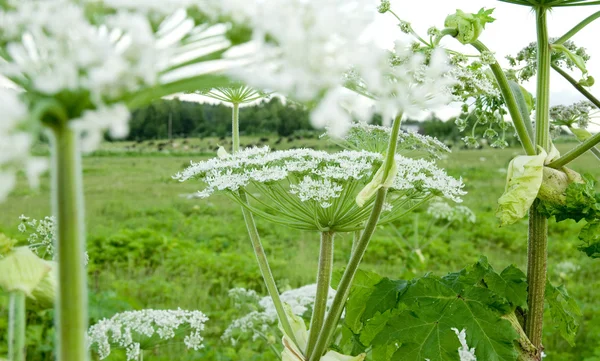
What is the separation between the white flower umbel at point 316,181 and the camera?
1.16 m

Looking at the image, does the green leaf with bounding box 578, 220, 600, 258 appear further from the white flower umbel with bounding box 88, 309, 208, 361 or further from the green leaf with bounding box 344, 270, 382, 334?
the white flower umbel with bounding box 88, 309, 208, 361

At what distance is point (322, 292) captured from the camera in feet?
4.09

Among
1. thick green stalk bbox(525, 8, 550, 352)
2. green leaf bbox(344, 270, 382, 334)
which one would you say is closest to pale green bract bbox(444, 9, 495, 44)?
thick green stalk bbox(525, 8, 550, 352)

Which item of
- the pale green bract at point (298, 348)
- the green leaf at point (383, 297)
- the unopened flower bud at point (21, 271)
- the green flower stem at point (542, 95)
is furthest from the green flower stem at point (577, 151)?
the unopened flower bud at point (21, 271)

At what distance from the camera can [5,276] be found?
68cm

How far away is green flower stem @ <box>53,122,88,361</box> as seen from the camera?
411 millimetres

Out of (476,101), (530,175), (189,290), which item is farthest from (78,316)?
(189,290)

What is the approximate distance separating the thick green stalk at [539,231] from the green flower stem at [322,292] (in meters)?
0.44

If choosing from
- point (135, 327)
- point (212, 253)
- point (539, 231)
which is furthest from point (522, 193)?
point (212, 253)

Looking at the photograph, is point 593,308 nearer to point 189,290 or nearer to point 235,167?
point 189,290

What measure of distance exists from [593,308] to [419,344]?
325 cm

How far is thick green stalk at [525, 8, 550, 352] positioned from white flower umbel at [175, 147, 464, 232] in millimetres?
235

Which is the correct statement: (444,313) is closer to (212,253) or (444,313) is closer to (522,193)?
(522,193)

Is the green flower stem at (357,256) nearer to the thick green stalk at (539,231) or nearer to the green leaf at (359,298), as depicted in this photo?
the green leaf at (359,298)
